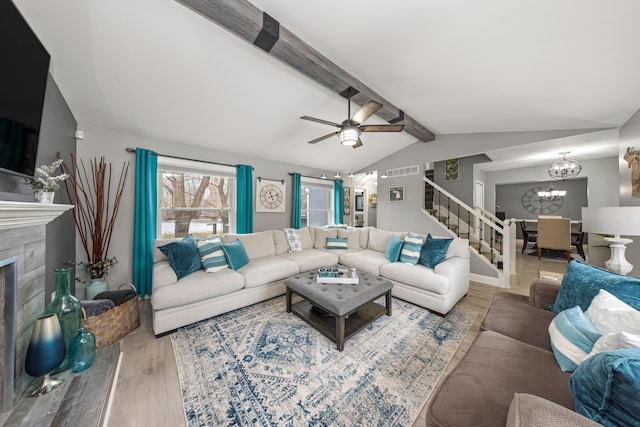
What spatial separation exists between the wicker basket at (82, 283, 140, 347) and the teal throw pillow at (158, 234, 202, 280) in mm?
480

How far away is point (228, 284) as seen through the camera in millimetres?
2535

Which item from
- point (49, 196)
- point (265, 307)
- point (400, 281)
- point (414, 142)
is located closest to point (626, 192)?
point (400, 281)

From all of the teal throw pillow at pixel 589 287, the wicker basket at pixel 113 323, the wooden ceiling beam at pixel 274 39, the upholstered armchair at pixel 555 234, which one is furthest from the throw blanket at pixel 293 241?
the upholstered armchair at pixel 555 234

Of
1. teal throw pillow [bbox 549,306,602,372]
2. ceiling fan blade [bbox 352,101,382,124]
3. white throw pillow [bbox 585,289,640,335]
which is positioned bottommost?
teal throw pillow [bbox 549,306,602,372]

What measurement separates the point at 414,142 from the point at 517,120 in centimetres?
188

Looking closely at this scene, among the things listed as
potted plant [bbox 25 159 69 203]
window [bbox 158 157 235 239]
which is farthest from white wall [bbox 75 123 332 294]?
potted plant [bbox 25 159 69 203]

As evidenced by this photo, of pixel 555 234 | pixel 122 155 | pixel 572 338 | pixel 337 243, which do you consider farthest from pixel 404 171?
pixel 122 155

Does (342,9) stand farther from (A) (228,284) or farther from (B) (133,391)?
(B) (133,391)

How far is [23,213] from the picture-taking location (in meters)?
1.12

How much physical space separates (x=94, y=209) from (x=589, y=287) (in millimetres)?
4835

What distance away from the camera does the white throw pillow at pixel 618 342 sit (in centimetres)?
79

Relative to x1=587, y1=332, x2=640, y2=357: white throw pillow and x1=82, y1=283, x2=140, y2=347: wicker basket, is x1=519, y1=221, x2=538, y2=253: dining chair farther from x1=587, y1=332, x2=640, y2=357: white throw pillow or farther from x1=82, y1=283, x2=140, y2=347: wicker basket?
x1=82, y1=283, x2=140, y2=347: wicker basket

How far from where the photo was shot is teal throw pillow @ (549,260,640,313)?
1.20 m

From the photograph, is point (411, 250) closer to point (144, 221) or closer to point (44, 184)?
point (44, 184)
